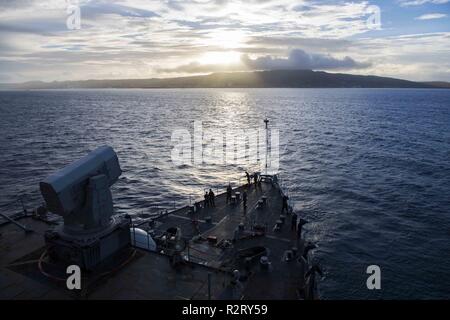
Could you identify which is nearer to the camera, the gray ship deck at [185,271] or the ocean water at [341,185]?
the gray ship deck at [185,271]

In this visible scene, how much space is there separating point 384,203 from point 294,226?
25.9 metres

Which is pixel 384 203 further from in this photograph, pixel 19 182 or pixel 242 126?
pixel 242 126

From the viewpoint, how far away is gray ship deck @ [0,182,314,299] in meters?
17.4

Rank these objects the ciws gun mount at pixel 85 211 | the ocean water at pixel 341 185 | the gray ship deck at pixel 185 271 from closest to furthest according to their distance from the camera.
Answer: the gray ship deck at pixel 185 271 < the ciws gun mount at pixel 85 211 < the ocean water at pixel 341 185

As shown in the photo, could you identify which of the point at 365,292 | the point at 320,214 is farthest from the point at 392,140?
the point at 365,292

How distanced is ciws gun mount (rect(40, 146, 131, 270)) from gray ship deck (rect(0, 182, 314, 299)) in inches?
43.9

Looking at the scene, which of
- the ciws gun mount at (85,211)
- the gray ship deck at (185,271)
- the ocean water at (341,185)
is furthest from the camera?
the ocean water at (341,185)

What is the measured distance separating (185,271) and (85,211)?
5970 mm

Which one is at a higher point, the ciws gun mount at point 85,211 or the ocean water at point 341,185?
the ciws gun mount at point 85,211

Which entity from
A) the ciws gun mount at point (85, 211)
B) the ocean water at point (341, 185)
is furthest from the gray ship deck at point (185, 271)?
the ocean water at point (341, 185)

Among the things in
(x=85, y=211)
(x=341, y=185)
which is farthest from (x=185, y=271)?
(x=341, y=185)

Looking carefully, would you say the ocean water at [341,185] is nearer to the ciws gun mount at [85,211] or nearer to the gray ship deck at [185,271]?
the gray ship deck at [185,271]

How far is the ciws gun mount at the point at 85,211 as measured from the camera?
17747 millimetres

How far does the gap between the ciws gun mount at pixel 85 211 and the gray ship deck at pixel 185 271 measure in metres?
1.11
